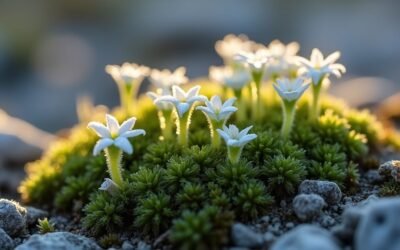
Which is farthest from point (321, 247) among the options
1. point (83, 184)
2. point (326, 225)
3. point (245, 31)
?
point (245, 31)

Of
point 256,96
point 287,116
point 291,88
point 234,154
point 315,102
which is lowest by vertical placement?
point 234,154

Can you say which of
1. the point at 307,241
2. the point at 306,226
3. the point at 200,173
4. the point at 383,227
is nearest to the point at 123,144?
the point at 200,173

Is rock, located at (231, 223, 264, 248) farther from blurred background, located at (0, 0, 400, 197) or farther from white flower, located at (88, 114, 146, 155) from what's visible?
blurred background, located at (0, 0, 400, 197)

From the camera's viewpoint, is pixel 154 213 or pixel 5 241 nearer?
pixel 154 213

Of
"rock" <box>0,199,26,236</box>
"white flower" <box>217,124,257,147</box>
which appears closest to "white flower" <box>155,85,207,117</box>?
"white flower" <box>217,124,257,147</box>

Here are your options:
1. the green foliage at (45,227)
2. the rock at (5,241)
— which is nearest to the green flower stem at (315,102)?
the green foliage at (45,227)

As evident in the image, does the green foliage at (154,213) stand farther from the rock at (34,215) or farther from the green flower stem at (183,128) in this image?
the rock at (34,215)

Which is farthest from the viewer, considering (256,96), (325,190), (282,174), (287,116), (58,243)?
(256,96)

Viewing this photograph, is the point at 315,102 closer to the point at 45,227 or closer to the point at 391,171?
the point at 391,171
